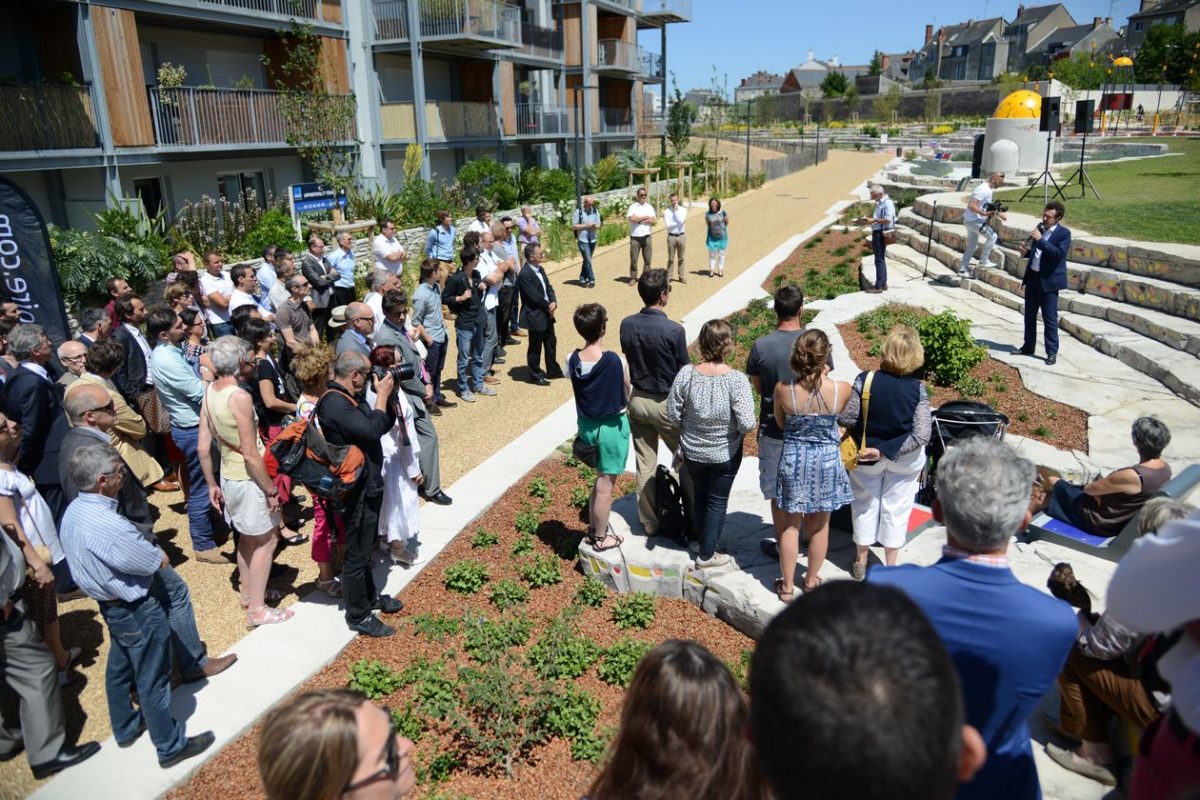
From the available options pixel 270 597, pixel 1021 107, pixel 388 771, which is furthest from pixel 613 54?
pixel 388 771

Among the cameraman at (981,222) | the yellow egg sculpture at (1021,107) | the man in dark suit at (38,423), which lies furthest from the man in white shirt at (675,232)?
the yellow egg sculpture at (1021,107)

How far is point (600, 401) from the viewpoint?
5.57 metres

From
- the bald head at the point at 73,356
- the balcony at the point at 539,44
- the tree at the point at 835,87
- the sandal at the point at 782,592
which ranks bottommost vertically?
the sandal at the point at 782,592

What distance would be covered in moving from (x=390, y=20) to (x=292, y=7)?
3891 mm

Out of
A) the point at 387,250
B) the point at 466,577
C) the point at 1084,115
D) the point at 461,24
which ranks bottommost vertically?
the point at 466,577

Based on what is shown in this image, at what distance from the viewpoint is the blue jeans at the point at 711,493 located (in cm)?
528

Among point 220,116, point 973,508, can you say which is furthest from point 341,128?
point 973,508

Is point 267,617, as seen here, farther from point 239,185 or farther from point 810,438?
point 239,185

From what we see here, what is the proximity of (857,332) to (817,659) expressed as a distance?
36.5ft

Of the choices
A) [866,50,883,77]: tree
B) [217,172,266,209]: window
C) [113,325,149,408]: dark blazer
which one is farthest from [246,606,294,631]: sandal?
[866,50,883,77]: tree

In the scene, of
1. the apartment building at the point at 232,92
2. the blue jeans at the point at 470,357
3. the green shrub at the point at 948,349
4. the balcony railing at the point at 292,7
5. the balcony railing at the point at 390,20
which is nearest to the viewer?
the green shrub at the point at 948,349

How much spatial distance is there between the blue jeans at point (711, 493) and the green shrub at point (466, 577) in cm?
169

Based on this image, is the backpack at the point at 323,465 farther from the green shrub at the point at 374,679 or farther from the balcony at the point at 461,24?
the balcony at the point at 461,24

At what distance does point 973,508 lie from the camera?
246 cm
